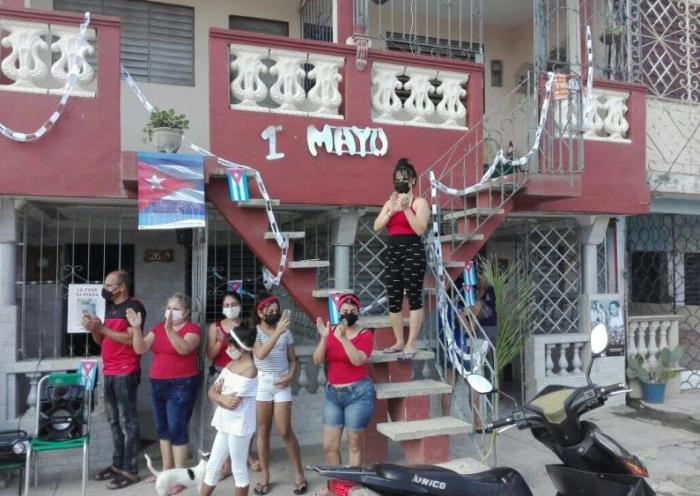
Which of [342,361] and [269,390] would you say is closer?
[342,361]

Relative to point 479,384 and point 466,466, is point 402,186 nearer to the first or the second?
point 466,466

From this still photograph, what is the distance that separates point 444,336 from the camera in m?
5.43

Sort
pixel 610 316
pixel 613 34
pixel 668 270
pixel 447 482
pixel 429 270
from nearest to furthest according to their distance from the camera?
pixel 447 482, pixel 429 270, pixel 613 34, pixel 610 316, pixel 668 270

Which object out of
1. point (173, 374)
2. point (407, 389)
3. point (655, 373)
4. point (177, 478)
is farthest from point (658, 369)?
point (177, 478)

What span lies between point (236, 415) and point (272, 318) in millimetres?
993

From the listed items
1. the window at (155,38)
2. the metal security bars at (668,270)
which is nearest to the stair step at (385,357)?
the window at (155,38)

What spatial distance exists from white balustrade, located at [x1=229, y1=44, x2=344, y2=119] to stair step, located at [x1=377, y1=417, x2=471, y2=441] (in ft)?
10.0

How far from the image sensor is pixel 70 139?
5293 millimetres

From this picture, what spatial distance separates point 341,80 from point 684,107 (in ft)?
16.7

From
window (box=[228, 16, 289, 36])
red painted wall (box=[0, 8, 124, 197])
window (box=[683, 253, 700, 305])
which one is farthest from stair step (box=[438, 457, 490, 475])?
window (box=[683, 253, 700, 305])

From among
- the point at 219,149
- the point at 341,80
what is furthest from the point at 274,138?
the point at 341,80

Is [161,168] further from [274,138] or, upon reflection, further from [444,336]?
[444,336]

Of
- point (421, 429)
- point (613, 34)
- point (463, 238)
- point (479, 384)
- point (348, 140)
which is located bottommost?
point (421, 429)

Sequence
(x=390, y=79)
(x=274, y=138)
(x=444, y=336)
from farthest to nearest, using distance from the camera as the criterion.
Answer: (x=390, y=79)
(x=274, y=138)
(x=444, y=336)
